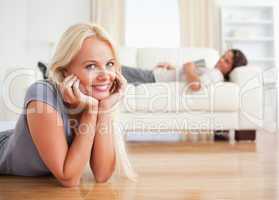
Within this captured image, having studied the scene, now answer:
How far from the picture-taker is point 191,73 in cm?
280

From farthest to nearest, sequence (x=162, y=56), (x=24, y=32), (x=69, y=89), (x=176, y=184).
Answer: (x=24, y=32), (x=162, y=56), (x=176, y=184), (x=69, y=89)

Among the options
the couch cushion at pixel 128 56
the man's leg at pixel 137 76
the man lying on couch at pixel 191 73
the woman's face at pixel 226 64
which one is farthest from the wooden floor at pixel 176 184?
the couch cushion at pixel 128 56

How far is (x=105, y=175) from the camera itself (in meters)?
1.14

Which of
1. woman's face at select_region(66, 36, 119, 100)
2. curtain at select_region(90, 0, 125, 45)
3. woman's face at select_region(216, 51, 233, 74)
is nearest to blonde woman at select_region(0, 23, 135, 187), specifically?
woman's face at select_region(66, 36, 119, 100)

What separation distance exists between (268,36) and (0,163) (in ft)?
14.5

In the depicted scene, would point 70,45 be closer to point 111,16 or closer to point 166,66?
point 166,66

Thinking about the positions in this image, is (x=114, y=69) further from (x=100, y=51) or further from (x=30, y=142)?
(x=30, y=142)

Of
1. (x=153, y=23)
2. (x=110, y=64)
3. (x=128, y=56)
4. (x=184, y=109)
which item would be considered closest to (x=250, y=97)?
(x=184, y=109)

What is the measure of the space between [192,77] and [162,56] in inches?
28.6

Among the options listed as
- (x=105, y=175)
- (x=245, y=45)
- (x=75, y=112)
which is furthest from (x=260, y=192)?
(x=245, y=45)

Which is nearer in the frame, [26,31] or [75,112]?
[75,112]

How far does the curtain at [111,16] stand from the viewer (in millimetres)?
4629

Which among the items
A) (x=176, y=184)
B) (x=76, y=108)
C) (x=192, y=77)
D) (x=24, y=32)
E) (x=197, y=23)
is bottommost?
(x=176, y=184)

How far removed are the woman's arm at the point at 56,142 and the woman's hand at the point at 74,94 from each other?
0.13ft
